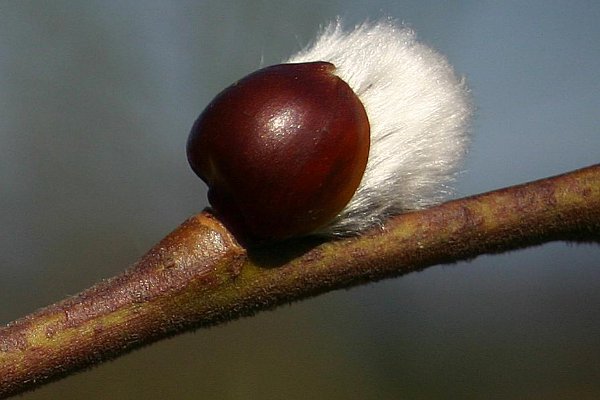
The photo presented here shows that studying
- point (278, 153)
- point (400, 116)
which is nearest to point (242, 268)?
point (278, 153)

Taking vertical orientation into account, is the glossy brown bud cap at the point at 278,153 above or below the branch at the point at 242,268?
above

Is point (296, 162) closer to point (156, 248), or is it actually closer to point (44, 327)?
point (156, 248)

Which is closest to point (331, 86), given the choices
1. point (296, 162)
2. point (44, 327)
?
point (296, 162)

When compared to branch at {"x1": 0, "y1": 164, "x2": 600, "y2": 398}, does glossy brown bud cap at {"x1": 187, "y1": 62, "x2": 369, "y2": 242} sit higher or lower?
higher

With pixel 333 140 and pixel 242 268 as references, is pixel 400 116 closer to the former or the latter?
pixel 333 140
